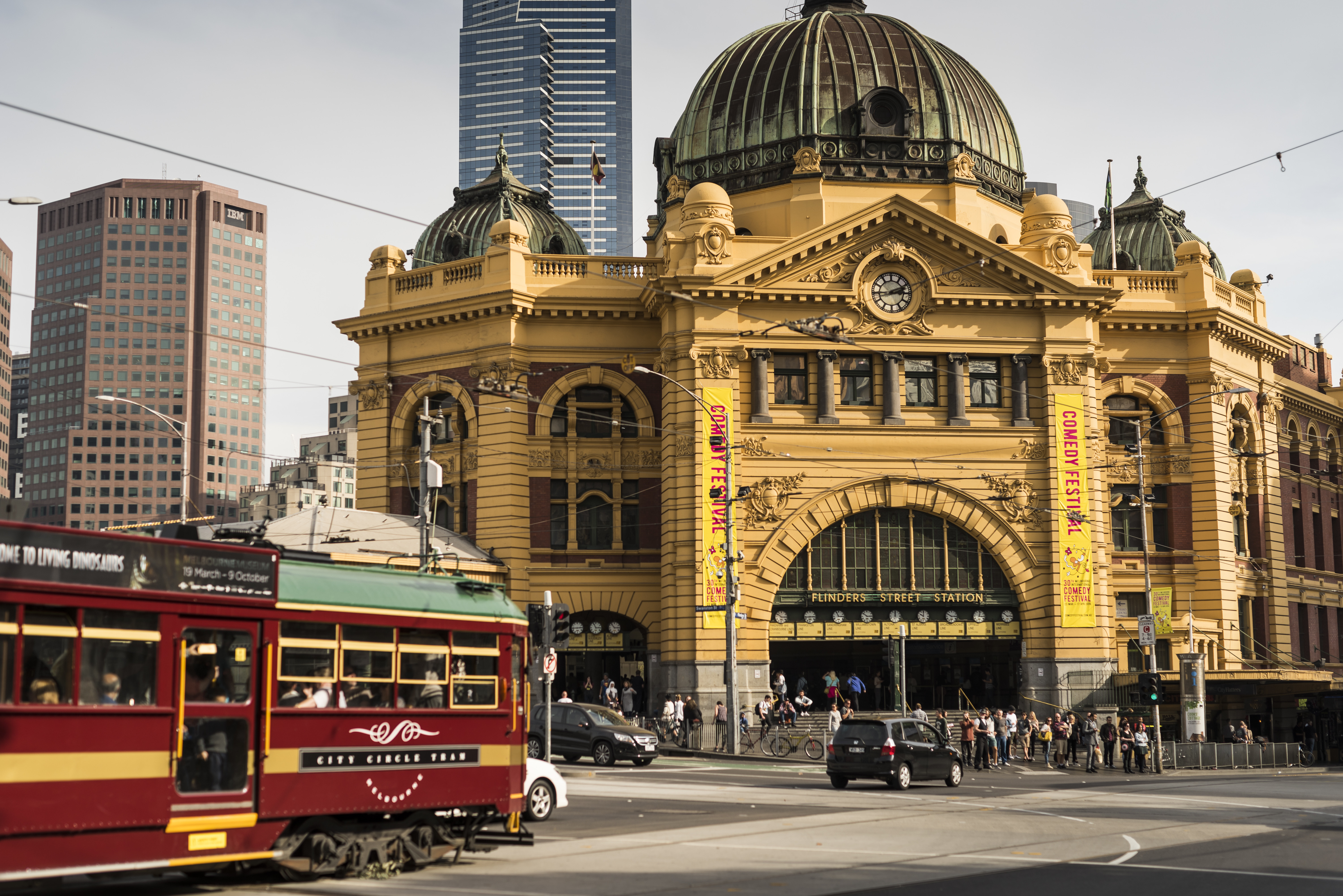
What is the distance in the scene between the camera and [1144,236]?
211 feet

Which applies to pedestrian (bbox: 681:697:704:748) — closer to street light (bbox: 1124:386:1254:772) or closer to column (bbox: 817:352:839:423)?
column (bbox: 817:352:839:423)

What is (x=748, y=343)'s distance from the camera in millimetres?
49500

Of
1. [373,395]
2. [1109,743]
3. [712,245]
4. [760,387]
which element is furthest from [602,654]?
[1109,743]

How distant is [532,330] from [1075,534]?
65.0 feet

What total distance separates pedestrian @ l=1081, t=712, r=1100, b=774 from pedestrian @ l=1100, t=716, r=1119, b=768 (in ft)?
2.45

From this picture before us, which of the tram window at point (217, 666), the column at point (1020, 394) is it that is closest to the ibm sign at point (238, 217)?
the column at point (1020, 394)

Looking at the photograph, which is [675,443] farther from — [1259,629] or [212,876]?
[212,876]

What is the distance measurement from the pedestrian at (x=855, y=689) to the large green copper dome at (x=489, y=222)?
66.8 feet

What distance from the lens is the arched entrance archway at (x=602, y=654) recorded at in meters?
52.3

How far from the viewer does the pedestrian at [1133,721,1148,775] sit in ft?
137

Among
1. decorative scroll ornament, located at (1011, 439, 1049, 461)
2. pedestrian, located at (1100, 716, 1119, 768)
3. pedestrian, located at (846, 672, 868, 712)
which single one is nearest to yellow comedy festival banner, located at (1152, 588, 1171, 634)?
pedestrian, located at (1100, 716, 1119, 768)

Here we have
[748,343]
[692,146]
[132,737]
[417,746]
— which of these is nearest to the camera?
[132,737]

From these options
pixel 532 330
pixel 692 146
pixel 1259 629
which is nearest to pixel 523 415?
pixel 532 330

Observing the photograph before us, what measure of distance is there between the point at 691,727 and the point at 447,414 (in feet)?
50.6
